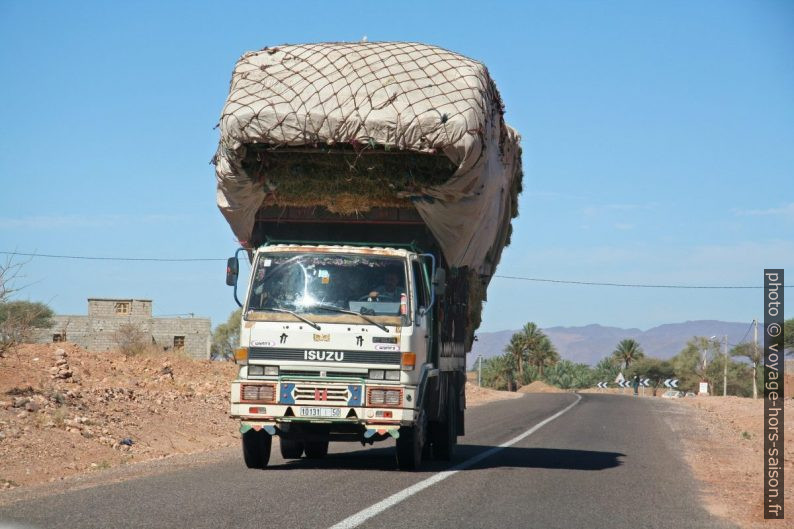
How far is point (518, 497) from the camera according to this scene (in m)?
10.6

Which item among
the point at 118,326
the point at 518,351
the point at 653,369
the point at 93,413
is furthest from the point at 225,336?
the point at 93,413

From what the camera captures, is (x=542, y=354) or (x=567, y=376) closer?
(x=567, y=376)

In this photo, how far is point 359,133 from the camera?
38.3 feet

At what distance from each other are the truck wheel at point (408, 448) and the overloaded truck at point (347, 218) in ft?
0.06

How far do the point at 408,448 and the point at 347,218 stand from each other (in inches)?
112

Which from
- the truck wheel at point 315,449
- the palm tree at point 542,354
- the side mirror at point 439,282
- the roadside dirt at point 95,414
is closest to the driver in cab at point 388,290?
the side mirror at point 439,282

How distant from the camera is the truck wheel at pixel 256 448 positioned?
41.1 ft

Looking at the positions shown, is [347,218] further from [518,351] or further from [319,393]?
[518,351]

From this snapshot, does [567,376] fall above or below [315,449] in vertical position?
above

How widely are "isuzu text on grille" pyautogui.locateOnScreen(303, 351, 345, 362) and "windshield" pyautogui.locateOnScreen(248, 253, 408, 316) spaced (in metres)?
0.47

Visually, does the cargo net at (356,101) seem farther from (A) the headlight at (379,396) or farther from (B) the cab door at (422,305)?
(A) the headlight at (379,396)

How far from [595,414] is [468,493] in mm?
24162

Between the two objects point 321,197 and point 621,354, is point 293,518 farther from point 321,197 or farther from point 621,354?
point 621,354

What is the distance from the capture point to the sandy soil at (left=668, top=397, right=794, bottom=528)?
36.8ft
